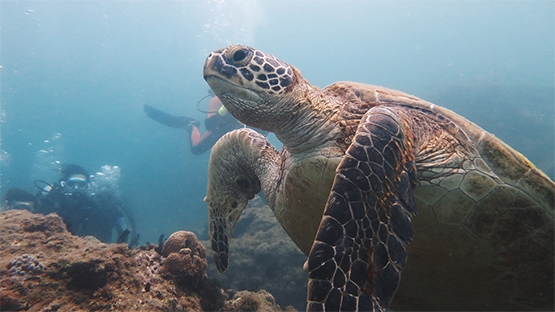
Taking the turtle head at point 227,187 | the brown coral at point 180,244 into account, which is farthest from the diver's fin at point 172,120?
the brown coral at point 180,244

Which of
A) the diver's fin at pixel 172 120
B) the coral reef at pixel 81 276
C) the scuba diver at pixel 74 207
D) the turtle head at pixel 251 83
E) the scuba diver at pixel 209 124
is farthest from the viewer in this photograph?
the diver's fin at pixel 172 120

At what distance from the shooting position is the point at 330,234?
1135 mm

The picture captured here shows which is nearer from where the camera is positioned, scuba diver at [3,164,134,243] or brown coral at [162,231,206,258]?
brown coral at [162,231,206,258]

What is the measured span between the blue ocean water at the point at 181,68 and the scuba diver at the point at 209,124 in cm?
796

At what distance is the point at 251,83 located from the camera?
1.94 meters

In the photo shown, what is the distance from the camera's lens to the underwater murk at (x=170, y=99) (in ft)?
7.14

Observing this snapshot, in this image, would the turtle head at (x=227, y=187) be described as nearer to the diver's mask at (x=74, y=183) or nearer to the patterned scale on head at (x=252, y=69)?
the patterned scale on head at (x=252, y=69)

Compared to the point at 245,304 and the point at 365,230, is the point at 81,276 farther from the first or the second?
the point at 365,230

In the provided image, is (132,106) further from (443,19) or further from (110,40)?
(443,19)

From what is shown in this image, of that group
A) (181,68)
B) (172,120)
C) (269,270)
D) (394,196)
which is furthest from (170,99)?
(394,196)

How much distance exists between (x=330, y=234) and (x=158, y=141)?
95.1 m

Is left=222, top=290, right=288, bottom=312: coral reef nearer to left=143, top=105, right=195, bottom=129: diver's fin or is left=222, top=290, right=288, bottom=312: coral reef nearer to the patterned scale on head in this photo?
the patterned scale on head

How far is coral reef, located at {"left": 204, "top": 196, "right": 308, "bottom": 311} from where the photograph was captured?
589 centimetres

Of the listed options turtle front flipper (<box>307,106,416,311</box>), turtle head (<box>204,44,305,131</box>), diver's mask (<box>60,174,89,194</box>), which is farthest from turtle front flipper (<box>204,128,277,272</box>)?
diver's mask (<box>60,174,89,194</box>)
